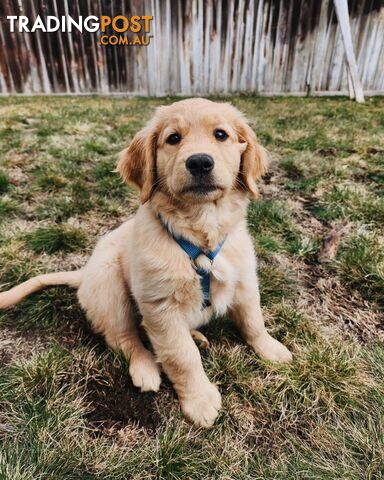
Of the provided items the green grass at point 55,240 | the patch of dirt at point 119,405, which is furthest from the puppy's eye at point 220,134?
the green grass at point 55,240

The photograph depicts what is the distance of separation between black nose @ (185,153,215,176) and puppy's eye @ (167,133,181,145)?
246 millimetres

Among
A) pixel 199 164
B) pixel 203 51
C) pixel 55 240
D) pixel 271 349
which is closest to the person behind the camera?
pixel 199 164

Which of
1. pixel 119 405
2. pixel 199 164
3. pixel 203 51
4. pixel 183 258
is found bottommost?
pixel 119 405

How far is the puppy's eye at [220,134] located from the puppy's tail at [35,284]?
41.0 inches

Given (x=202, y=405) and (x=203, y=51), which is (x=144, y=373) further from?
(x=203, y=51)

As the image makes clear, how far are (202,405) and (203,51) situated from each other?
23.5 feet

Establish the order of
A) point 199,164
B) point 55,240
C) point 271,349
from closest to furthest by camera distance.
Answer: point 199,164
point 271,349
point 55,240

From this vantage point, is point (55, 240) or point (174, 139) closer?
point (174, 139)

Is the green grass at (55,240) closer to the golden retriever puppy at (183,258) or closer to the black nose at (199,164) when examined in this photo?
the golden retriever puppy at (183,258)

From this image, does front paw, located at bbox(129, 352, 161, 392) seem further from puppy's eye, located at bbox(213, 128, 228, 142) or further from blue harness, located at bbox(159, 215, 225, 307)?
puppy's eye, located at bbox(213, 128, 228, 142)

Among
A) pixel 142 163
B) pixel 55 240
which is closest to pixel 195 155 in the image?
pixel 142 163

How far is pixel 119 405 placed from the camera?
1.54 meters

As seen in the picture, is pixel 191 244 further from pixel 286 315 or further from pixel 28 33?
pixel 28 33

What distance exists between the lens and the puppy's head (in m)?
1.51
